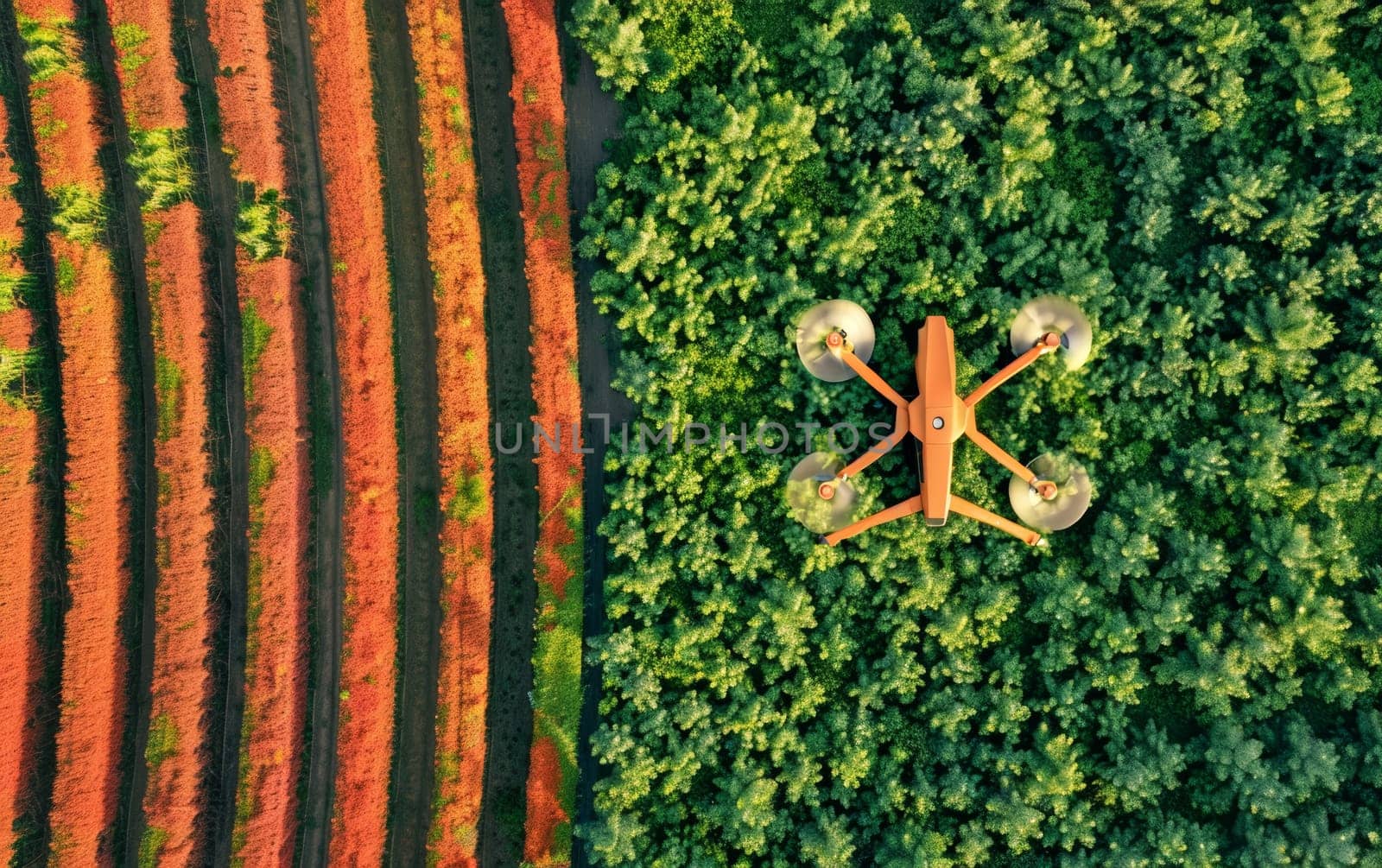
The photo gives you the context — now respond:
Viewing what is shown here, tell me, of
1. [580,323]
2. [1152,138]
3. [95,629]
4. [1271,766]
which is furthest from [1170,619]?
[95,629]

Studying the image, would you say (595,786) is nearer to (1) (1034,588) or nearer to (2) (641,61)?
(1) (1034,588)

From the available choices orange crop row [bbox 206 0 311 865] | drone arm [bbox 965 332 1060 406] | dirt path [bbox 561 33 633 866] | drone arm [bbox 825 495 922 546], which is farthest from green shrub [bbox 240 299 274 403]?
drone arm [bbox 965 332 1060 406]

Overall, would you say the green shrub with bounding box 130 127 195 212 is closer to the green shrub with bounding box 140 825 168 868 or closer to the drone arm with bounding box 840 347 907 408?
the green shrub with bounding box 140 825 168 868

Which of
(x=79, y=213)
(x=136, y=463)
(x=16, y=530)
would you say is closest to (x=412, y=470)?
(x=136, y=463)

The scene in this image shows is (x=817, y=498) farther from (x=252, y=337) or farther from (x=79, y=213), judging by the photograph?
(x=79, y=213)

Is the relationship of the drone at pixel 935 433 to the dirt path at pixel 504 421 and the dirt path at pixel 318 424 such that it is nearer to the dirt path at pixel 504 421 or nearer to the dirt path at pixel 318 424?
the dirt path at pixel 504 421

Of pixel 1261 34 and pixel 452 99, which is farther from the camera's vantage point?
pixel 452 99
